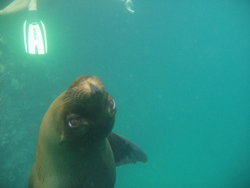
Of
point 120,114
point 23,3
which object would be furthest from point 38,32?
point 120,114

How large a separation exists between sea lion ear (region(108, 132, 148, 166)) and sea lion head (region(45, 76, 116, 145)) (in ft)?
4.35

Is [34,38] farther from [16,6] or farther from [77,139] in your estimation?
[77,139]

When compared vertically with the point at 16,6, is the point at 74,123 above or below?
below

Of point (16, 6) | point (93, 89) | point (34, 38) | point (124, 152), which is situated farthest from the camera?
point (16, 6)

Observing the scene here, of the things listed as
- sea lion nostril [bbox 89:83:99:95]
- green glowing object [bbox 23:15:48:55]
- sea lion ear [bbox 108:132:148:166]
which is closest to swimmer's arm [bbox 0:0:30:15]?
green glowing object [bbox 23:15:48:55]

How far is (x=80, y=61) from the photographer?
16188 millimetres

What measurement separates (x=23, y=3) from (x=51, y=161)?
29.0 feet

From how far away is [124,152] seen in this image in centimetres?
354

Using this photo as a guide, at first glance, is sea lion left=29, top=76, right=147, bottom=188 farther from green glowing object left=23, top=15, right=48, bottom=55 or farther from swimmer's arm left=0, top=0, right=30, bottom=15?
swimmer's arm left=0, top=0, right=30, bottom=15

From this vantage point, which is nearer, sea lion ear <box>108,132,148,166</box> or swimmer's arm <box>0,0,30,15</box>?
sea lion ear <box>108,132,148,166</box>

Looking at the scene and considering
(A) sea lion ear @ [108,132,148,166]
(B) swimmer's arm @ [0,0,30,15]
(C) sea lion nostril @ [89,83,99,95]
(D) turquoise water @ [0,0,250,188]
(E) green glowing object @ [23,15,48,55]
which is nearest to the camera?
(C) sea lion nostril @ [89,83,99,95]

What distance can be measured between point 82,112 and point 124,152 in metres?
1.86

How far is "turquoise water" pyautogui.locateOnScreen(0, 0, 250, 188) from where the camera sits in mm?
11930

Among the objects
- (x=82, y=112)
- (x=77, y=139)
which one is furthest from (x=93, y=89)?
(x=77, y=139)
